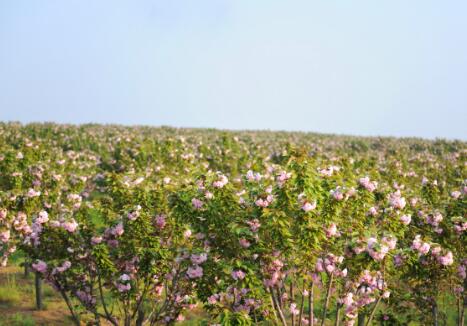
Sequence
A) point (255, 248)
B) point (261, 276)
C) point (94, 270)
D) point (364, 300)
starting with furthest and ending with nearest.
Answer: point (94, 270) → point (364, 300) → point (261, 276) → point (255, 248)

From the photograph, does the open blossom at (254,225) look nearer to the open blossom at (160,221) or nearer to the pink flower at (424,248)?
the open blossom at (160,221)

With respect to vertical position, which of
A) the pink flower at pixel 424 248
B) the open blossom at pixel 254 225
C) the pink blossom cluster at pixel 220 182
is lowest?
the pink flower at pixel 424 248

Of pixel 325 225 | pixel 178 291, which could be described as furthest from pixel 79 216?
pixel 325 225

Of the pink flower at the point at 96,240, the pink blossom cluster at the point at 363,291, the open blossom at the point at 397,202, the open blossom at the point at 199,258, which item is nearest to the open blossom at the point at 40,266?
the pink flower at the point at 96,240

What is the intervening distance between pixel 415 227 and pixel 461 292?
8.31ft

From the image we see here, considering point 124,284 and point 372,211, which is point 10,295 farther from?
point 372,211

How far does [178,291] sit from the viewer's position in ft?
38.8

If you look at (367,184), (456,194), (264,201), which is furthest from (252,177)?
(456,194)

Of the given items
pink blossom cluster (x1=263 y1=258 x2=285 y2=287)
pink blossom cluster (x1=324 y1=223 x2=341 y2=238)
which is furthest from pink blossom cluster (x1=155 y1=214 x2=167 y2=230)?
pink blossom cluster (x1=324 y1=223 x2=341 y2=238)

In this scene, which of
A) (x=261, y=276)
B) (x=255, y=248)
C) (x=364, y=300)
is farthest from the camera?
(x=364, y=300)

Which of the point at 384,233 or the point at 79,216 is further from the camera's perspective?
the point at 79,216

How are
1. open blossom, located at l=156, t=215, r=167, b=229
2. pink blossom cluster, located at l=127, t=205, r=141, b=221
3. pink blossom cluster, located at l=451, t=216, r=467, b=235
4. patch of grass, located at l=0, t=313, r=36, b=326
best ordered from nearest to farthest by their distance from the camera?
pink blossom cluster, located at l=127, t=205, r=141, b=221
pink blossom cluster, located at l=451, t=216, r=467, b=235
open blossom, located at l=156, t=215, r=167, b=229
patch of grass, located at l=0, t=313, r=36, b=326

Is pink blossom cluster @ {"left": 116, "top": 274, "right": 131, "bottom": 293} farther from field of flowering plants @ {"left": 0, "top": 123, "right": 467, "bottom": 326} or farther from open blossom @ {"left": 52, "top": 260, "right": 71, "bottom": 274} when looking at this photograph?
open blossom @ {"left": 52, "top": 260, "right": 71, "bottom": 274}

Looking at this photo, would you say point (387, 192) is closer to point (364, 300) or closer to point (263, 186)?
point (364, 300)
